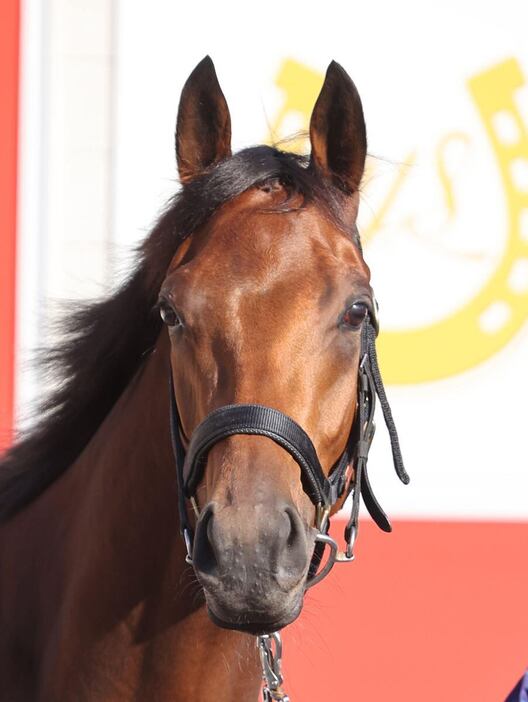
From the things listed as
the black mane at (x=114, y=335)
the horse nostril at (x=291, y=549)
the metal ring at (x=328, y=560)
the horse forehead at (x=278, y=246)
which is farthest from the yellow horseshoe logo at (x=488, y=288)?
the horse nostril at (x=291, y=549)

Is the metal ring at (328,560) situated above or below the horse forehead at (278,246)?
below

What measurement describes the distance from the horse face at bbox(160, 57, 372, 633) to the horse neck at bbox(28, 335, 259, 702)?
197mm

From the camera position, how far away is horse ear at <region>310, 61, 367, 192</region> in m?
1.87

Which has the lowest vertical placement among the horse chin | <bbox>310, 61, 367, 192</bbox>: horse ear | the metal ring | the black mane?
the horse chin

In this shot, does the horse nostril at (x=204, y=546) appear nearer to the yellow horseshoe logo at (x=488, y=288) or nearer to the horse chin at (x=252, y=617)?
the horse chin at (x=252, y=617)

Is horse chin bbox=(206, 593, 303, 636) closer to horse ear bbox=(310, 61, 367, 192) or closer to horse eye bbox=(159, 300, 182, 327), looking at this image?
horse eye bbox=(159, 300, 182, 327)

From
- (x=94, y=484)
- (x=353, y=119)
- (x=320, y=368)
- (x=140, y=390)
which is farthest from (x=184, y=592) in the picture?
(x=353, y=119)

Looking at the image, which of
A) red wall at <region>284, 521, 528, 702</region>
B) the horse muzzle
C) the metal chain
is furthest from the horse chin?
red wall at <region>284, 521, 528, 702</region>

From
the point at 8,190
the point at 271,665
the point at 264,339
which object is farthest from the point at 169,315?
the point at 8,190

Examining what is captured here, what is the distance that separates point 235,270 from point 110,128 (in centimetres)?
216

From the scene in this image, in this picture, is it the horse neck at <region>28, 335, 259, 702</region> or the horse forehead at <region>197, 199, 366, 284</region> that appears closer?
the horse forehead at <region>197, 199, 366, 284</region>

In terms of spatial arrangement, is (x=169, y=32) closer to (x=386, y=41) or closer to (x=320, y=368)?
(x=386, y=41)

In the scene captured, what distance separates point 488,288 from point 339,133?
6.48 ft

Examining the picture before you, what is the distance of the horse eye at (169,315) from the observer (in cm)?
170
